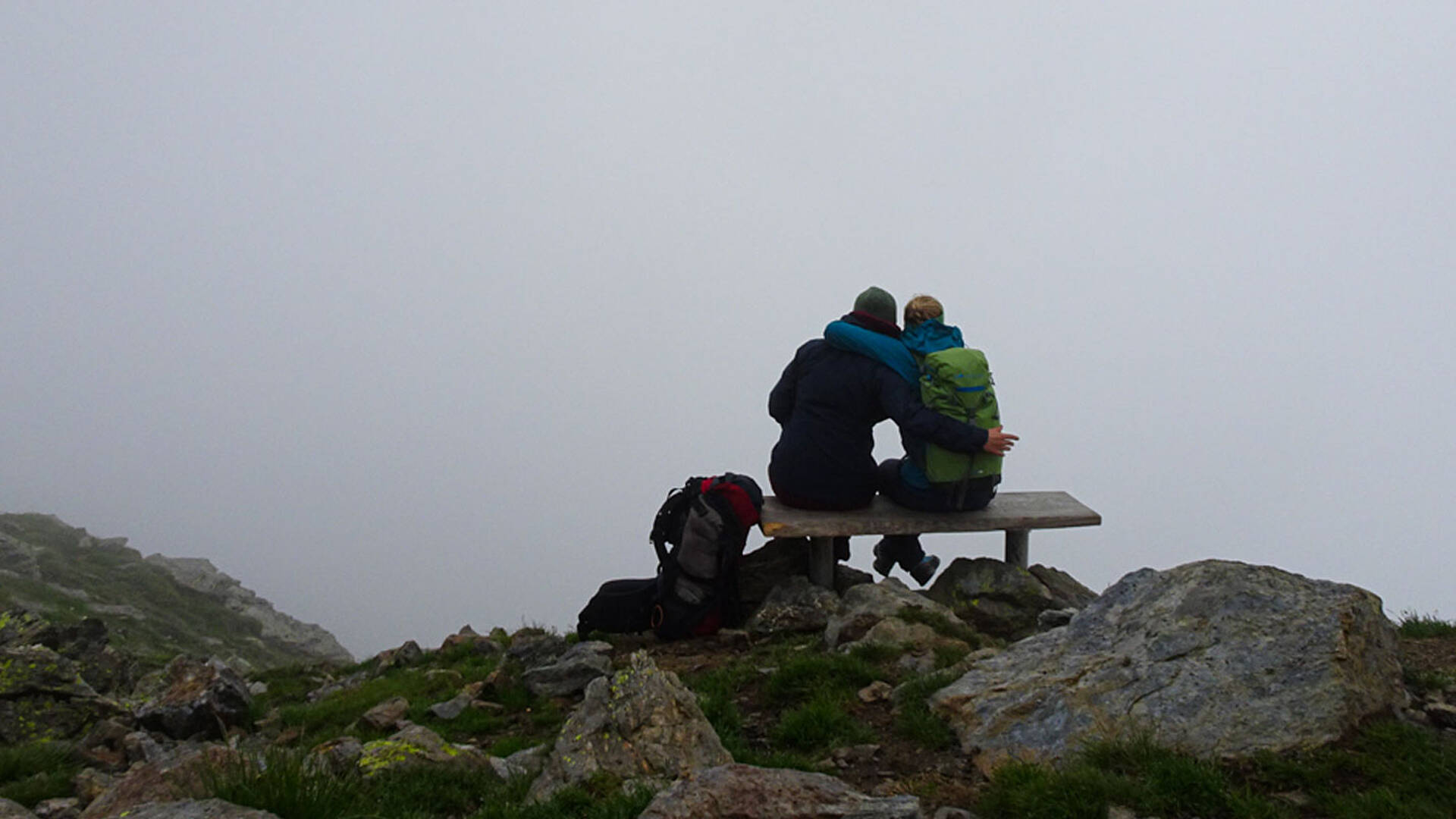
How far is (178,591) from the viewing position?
29.9 m

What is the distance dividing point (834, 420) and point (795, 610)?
2199mm

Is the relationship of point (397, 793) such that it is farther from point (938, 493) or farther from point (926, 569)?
point (926, 569)

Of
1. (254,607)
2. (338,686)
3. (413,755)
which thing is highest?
(413,755)

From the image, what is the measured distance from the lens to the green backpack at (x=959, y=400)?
10.5 meters

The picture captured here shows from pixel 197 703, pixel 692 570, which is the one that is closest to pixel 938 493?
pixel 692 570

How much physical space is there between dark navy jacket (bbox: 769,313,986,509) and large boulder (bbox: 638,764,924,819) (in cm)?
610

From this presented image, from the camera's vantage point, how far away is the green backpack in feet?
34.6

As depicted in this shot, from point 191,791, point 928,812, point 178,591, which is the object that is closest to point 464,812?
point 191,791

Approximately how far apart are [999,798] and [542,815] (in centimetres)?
249

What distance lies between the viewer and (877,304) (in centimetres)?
1109

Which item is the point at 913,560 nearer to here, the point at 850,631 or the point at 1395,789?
the point at 850,631

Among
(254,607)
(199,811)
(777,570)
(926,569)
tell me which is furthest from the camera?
(254,607)

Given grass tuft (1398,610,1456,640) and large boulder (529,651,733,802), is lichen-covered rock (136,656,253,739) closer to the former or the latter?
large boulder (529,651,733,802)

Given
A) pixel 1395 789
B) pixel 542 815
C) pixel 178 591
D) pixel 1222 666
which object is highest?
pixel 1222 666
